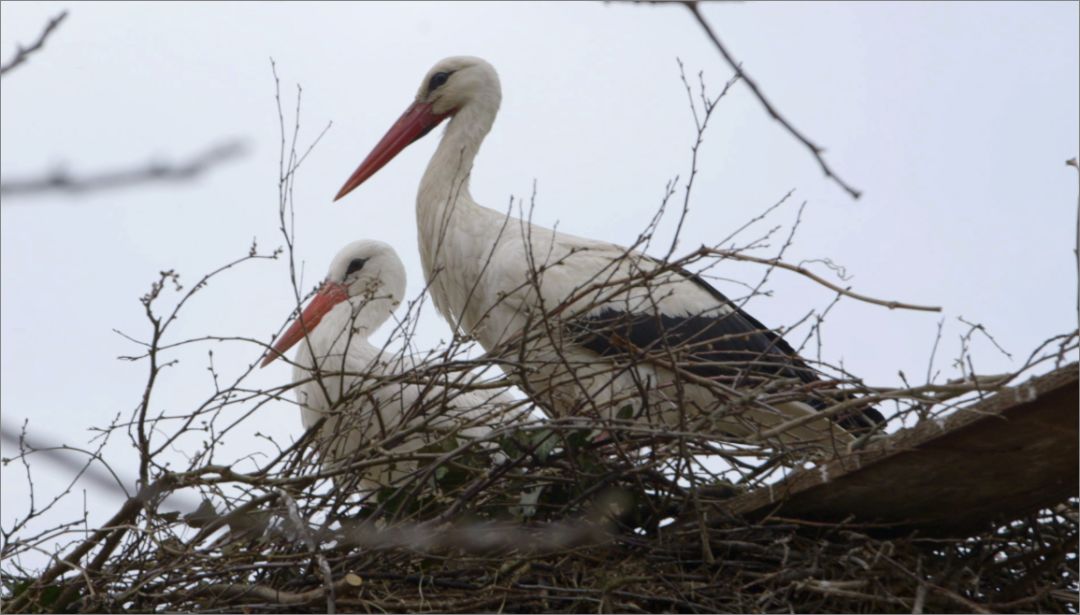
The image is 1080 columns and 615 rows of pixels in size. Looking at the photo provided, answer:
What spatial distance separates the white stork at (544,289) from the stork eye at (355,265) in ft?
0.92

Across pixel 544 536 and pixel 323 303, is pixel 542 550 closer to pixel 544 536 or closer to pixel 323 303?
pixel 544 536

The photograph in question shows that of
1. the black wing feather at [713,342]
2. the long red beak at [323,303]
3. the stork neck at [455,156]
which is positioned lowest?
the black wing feather at [713,342]

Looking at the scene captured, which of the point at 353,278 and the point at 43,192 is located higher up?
the point at 353,278

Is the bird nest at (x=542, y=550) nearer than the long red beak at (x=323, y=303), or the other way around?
the bird nest at (x=542, y=550)

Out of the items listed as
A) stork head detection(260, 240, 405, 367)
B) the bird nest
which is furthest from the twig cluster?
stork head detection(260, 240, 405, 367)

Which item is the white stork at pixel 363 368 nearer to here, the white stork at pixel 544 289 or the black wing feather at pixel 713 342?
the white stork at pixel 544 289

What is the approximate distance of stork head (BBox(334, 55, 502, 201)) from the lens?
5.45 meters

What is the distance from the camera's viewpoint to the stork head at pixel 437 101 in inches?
215

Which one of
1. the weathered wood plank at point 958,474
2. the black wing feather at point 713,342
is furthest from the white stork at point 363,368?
the weathered wood plank at point 958,474

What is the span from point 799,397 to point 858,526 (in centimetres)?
33

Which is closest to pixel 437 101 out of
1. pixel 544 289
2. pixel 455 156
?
pixel 455 156

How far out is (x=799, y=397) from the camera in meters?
3.12

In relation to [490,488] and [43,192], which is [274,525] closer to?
[490,488]

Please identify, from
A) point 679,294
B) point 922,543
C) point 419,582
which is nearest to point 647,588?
point 419,582
